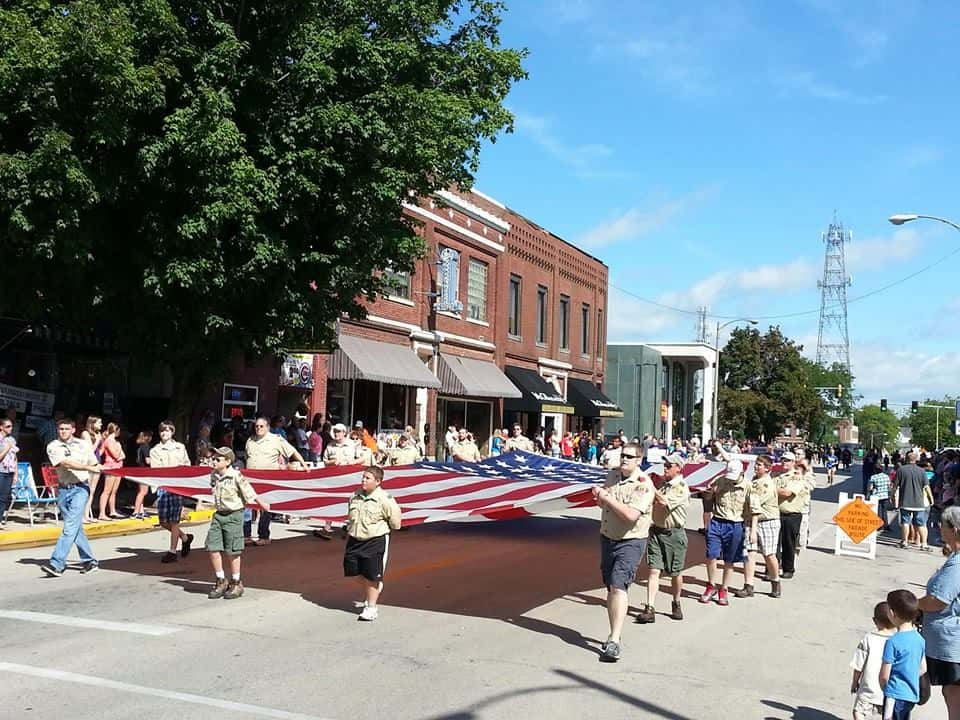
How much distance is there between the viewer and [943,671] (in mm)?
6000

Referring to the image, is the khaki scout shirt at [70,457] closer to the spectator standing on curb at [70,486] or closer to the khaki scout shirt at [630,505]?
the spectator standing on curb at [70,486]

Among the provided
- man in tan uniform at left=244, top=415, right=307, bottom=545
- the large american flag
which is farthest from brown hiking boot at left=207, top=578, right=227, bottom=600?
man in tan uniform at left=244, top=415, right=307, bottom=545

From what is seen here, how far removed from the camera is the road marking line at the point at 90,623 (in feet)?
29.3

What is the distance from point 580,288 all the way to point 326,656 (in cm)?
3781

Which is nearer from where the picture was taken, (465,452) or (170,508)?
(170,508)

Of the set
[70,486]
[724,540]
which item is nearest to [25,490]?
[70,486]

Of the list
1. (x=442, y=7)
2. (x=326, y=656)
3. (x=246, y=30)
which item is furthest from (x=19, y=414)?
(x=326, y=656)

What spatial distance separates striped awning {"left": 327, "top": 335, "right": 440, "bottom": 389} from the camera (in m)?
27.2

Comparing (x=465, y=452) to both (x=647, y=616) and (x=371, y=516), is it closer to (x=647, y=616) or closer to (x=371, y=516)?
(x=647, y=616)

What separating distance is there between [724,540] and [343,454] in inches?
260

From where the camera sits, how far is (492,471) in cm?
1647

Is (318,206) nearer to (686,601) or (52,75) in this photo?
(52,75)

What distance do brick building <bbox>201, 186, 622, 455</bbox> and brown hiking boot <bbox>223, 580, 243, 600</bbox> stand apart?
12555 mm

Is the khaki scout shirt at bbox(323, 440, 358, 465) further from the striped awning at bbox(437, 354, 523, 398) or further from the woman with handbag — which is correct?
the striped awning at bbox(437, 354, 523, 398)
